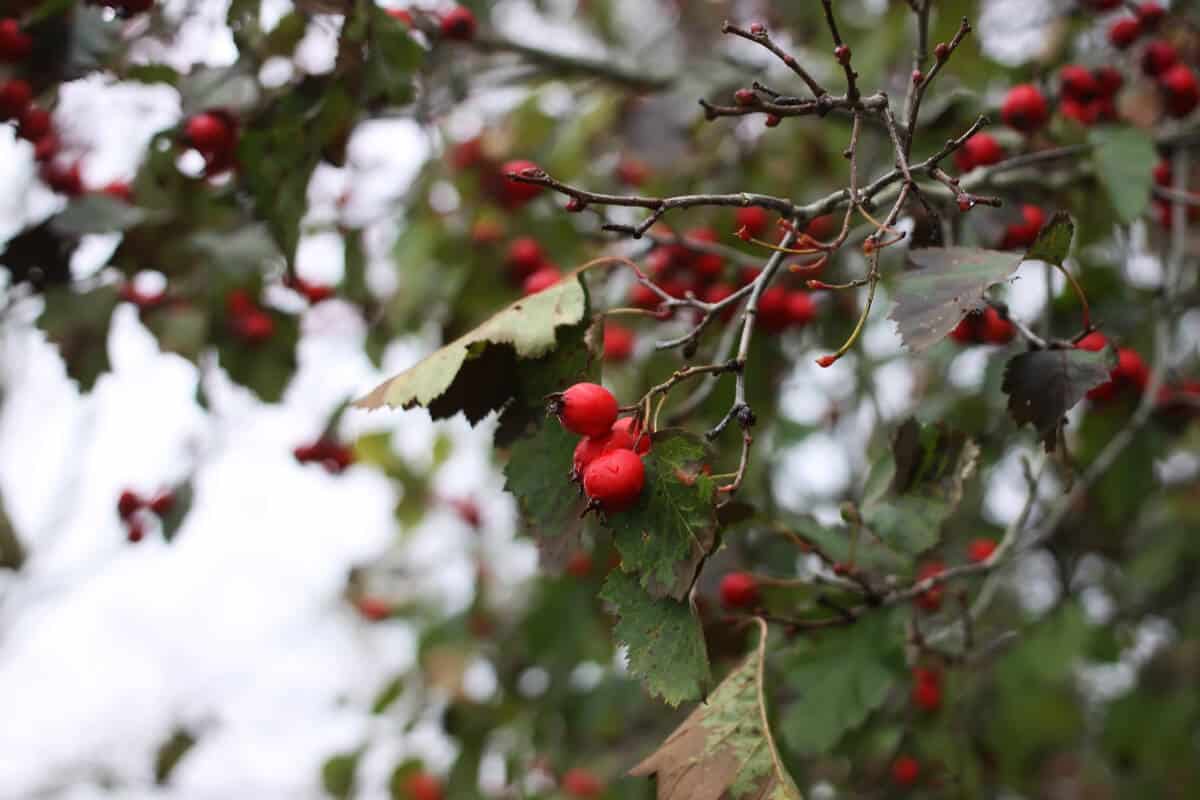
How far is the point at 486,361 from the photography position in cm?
159

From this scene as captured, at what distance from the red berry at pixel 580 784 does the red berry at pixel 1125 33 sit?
129 inches

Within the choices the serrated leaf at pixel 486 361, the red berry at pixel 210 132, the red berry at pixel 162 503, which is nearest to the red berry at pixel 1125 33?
the serrated leaf at pixel 486 361

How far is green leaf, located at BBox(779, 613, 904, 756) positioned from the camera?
2.03 meters

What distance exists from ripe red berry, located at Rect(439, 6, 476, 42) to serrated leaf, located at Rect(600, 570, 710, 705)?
5.99 ft

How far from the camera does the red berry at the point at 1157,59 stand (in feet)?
8.73

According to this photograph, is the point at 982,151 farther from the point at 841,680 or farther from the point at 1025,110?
the point at 841,680

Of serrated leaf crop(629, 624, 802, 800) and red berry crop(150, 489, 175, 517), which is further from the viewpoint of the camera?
red berry crop(150, 489, 175, 517)

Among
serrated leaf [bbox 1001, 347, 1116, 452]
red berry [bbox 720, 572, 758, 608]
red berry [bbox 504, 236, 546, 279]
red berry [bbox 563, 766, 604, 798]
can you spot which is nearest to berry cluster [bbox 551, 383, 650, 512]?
serrated leaf [bbox 1001, 347, 1116, 452]

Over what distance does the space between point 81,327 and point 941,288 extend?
78.0 inches

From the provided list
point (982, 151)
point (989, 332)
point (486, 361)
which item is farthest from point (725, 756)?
point (982, 151)

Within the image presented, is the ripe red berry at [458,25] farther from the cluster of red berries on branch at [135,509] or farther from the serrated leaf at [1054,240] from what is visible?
the serrated leaf at [1054,240]

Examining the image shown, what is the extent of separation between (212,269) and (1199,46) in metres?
2.90

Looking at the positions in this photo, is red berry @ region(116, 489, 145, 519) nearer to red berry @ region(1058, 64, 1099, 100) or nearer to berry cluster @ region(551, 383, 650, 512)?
berry cluster @ region(551, 383, 650, 512)

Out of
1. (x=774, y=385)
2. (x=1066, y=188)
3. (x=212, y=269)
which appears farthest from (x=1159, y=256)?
(x=212, y=269)
